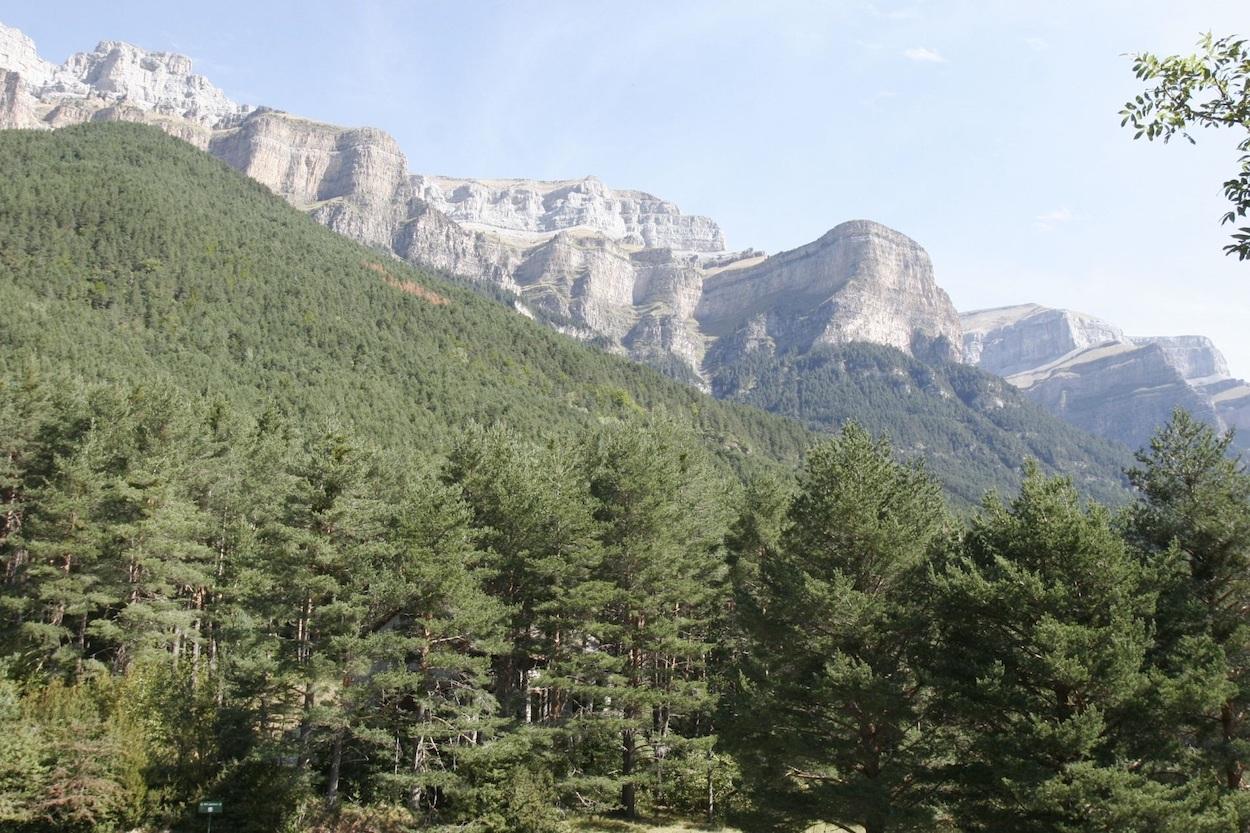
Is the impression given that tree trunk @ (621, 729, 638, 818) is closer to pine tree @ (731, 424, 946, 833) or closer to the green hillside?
pine tree @ (731, 424, 946, 833)

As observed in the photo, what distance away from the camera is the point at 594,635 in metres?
27.7

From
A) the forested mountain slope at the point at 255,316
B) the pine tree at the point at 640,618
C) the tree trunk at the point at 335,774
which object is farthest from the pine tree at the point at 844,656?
the forested mountain slope at the point at 255,316

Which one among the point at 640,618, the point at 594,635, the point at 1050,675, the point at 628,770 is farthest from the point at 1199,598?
the point at 628,770

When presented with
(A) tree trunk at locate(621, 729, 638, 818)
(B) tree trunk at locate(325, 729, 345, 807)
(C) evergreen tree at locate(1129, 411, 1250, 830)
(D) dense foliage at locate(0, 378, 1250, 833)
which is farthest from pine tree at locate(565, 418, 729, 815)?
(C) evergreen tree at locate(1129, 411, 1250, 830)

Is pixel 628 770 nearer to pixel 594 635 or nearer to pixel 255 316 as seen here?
pixel 594 635

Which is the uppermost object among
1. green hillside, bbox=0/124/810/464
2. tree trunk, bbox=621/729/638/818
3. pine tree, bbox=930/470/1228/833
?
green hillside, bbox=0/124/810/464

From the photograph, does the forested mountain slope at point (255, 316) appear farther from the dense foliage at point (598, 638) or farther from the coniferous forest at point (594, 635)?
the dense foliage at point (598, 638)

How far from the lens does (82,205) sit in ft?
335

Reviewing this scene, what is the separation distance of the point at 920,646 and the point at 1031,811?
458 centimetres

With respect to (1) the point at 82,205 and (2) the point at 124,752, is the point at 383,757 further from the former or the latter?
(1) the point at 82,205

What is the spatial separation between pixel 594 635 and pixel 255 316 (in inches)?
3388

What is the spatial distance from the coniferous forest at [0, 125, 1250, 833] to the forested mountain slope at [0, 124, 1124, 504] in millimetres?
27869

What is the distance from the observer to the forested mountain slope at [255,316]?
74125 mm

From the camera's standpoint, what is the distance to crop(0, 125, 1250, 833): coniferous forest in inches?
648
